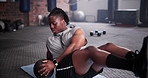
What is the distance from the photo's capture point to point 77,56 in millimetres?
1253

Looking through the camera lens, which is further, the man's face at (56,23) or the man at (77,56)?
the man's face at (56,23)

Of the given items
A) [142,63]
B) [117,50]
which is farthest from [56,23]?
[142,63]

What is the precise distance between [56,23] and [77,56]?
322 millimetres

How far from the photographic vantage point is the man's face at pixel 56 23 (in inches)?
54.2

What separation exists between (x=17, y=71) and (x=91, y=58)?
1231 mm

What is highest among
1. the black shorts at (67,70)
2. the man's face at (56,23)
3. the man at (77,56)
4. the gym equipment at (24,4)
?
the gym equipment at (24,4)

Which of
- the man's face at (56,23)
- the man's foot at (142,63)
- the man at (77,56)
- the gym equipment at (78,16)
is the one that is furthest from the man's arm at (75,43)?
the gym equipment at (78,16)

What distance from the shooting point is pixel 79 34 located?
1.38 metres

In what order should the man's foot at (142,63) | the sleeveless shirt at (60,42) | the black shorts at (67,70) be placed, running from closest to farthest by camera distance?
the man's foot at (142,63)
the black shorts at (67,70)
the sleeveless shirt at (60,42)

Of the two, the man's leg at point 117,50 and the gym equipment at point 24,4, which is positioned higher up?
the gym equipment at point 24,4

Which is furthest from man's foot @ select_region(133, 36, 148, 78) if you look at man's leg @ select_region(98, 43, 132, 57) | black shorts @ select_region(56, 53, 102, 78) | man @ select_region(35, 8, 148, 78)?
black shorts @ select_region(56, 53, 102, 78)

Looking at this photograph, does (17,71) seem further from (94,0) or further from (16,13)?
(94,0)

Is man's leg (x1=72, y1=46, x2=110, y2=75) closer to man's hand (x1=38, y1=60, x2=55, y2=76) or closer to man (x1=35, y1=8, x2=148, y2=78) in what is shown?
man (x1=35, y1=8, x2=148, y2=78)

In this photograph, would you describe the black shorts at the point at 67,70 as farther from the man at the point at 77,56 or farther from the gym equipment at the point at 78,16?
the gym equipment at the point at 78,16
